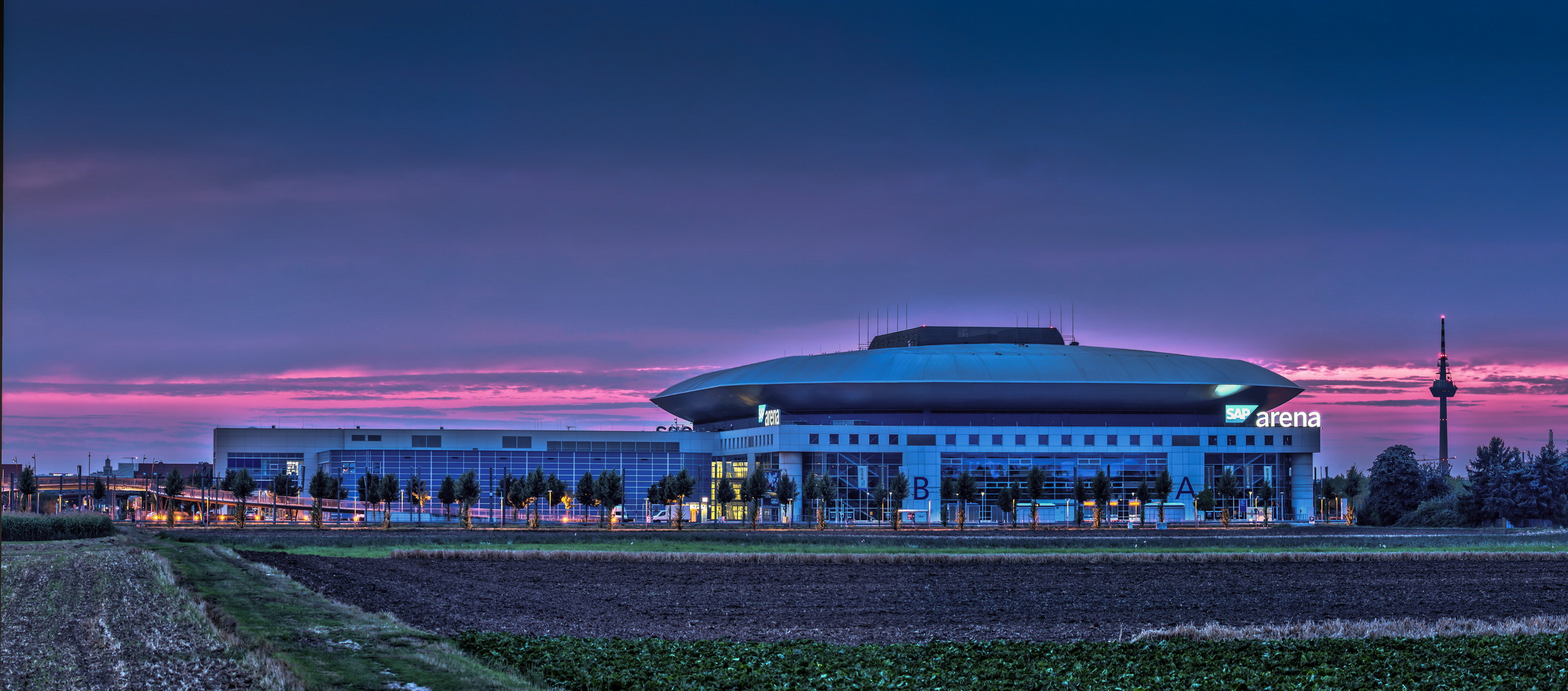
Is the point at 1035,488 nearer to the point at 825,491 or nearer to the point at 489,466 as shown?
the point at 825,491

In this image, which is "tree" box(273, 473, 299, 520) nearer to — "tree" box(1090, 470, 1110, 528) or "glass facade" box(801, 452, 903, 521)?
"glass facade" box(801, 452, 903, 521)

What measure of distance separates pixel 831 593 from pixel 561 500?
101516mm

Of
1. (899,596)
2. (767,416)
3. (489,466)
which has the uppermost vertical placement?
(767,416)

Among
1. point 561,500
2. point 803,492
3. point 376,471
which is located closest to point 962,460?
point 803,492

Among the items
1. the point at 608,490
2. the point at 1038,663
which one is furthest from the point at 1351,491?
the point at 1038,663

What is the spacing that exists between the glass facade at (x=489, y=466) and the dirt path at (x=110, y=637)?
101399 mm

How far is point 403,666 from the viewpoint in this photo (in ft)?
77.2

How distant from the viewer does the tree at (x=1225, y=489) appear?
13888cm

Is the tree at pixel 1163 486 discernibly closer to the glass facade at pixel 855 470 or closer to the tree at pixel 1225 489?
the tree at pixel 1225 489

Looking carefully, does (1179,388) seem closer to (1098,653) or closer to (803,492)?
(803,492)

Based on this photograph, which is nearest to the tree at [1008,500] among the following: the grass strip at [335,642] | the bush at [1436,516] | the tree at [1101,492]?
the tree at [1101,492]

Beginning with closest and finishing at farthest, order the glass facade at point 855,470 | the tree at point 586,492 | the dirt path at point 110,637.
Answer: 1. the dirt path at point 110,637
2. the tree at point 586,492
3. the glass facade at point 855,470

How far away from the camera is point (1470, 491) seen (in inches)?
4995

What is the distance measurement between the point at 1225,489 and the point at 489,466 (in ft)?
267
